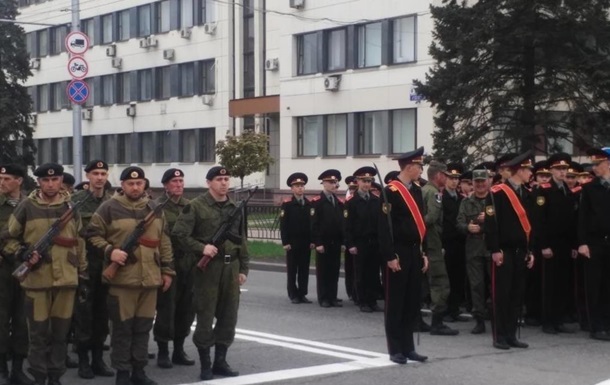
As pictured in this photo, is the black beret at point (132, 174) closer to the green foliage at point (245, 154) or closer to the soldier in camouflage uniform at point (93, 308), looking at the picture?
the soldier in camouflage uniform at point (93, 308)

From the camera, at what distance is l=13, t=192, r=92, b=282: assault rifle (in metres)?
9.15

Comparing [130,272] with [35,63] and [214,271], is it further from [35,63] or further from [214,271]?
[35,63]

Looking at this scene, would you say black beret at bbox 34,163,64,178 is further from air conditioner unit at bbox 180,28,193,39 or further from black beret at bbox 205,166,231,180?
air conditioner unit at bbox 180,28,193,39

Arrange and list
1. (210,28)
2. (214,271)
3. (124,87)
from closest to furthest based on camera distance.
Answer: (214,271)
(210,28)
(124,87)

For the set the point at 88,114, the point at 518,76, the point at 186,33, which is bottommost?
the point at 518,76

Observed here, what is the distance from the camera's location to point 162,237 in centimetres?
967

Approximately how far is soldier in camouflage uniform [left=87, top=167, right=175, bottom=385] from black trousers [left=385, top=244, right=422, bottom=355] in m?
2.52

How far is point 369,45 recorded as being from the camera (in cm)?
4019

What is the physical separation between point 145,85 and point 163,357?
148 ft

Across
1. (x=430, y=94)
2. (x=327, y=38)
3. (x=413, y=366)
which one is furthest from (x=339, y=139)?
(x=413, y=366)

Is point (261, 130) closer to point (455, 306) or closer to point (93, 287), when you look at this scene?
point (455, 306)

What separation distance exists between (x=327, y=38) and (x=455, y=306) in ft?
94.7

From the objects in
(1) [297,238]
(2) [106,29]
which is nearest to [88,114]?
(2) [106,29]

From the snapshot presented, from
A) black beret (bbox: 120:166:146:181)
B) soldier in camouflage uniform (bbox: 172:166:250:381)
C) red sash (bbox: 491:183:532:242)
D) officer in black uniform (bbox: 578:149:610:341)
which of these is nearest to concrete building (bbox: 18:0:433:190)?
officer in black uniform (bbox: 578:149:610:341)
